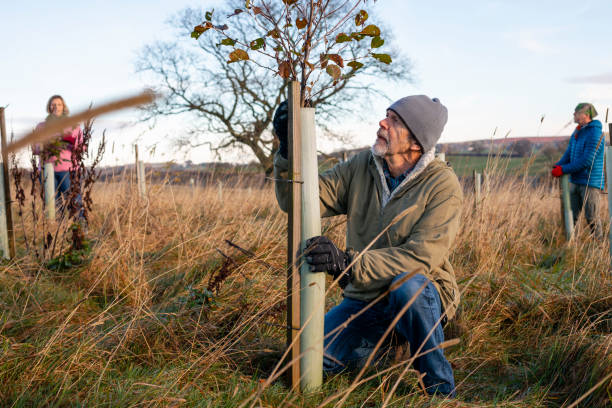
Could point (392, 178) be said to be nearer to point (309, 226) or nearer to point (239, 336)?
point (309, 226)

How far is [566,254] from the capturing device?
4516 millimetres

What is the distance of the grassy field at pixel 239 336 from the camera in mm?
1866

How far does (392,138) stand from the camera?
7.86ft

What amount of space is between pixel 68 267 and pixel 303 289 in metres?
2.31

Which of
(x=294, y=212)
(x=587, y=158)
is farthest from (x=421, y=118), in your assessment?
(x=587, y=158)

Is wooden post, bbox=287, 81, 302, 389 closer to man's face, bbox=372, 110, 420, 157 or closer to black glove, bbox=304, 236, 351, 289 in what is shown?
black glove, bbox=304, 236, 351, 289

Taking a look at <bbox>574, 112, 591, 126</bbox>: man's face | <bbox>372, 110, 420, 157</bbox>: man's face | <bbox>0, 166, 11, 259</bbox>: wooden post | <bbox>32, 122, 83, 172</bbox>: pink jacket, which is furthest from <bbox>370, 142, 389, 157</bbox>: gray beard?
<bbox>574, 112, 591, 126</bbox>: man's face

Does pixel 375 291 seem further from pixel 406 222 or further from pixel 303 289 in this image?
pixel 303 289

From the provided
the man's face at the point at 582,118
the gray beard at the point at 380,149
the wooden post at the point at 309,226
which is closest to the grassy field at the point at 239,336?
the wooden post at the point at 309,226

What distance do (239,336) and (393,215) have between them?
0.96 meters

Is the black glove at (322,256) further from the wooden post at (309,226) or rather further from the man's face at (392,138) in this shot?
the man's face at (392,138)

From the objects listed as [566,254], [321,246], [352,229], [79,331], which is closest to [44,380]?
[79,331]

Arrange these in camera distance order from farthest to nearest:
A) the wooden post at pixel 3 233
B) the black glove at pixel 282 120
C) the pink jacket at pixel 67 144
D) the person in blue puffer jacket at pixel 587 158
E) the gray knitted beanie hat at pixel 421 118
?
1. the person in blue puffer jacket at pixel 587 158
2. the wooden post at pixel 3 233
3. the gray knitted beanie hat at pixel 421 118
4. the black glove at pixel 282 120
5. the pink jacket at pixel 67 144

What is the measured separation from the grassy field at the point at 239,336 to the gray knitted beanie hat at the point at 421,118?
3.00 ft
